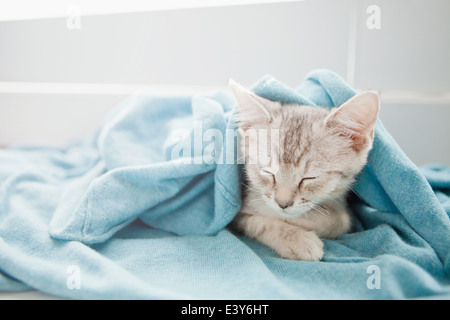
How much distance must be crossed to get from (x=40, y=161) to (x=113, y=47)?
657mm

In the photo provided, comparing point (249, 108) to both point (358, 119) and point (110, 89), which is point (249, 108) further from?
point (110, 89)

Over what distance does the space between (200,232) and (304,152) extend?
0.42m

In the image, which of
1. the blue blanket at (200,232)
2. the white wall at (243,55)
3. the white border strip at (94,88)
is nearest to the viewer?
the blue blanket at (200,232)

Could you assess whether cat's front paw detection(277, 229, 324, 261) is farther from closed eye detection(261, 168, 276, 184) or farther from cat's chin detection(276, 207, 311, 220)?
closed eye detection(261, 168, 276, 184)

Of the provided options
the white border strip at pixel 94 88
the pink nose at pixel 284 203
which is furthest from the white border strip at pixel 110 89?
the pink nose at pixel 284 203

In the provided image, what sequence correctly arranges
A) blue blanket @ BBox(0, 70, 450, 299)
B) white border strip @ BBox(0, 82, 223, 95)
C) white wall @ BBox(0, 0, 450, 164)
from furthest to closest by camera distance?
white border strip @ BBox(0, 82, 223, 95) < white wall @ BBox(0, 0, 450, 164) < blue blanket @ BBox(0, 70, 450, 299)

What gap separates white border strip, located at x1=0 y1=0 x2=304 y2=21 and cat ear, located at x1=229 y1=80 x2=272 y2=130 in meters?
0.68

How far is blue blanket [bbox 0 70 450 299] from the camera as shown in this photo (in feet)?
2.76

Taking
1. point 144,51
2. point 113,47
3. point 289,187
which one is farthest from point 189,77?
point 289,187

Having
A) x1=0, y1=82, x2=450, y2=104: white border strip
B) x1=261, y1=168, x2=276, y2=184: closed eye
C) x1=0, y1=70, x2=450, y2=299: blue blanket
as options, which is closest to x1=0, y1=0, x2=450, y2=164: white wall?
x1=0, y1=82, x2=450, y2=104: white border strip

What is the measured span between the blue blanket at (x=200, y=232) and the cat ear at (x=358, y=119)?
8cm

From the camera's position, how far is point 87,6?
1.58 metres

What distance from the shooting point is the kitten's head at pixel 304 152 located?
1.01 m

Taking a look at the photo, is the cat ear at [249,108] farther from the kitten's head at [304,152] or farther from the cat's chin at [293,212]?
the cat's chin at [293,212]
